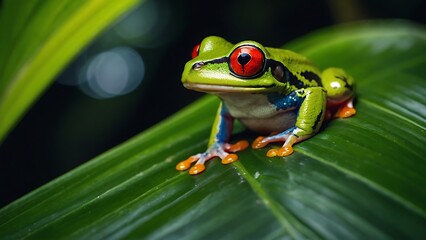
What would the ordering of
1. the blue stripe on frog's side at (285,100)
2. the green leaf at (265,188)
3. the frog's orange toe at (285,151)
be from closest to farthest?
the green leaf at (265,188), the frog's orange toe at (285,151), the blue stripe on frog's side at (285,100)

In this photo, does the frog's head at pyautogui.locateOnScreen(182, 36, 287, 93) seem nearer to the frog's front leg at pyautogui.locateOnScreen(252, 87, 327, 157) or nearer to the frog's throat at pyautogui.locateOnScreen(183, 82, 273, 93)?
the frog's throat at pyautogui.locateOnScreen(183, 82, 273, 93)

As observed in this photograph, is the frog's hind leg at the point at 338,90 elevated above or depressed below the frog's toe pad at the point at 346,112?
above

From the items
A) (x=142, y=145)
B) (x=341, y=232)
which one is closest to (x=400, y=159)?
(x=341, y=232)

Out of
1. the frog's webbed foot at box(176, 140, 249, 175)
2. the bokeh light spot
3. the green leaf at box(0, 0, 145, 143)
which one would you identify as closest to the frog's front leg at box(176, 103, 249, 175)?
the frog's webbed foot at box(176, 140, 249, 175)

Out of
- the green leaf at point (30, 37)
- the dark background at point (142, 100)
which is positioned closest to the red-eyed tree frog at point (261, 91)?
the green leaf at point (30, 37)

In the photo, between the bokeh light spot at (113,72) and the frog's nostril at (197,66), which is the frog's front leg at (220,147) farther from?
the bokeh light spot at (113,72)

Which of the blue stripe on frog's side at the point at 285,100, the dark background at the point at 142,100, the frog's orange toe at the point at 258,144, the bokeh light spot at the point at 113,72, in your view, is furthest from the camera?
the bokeh light spot at the point at 113,72

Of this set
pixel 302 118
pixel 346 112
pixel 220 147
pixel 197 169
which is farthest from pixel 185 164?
pixel 346 112
